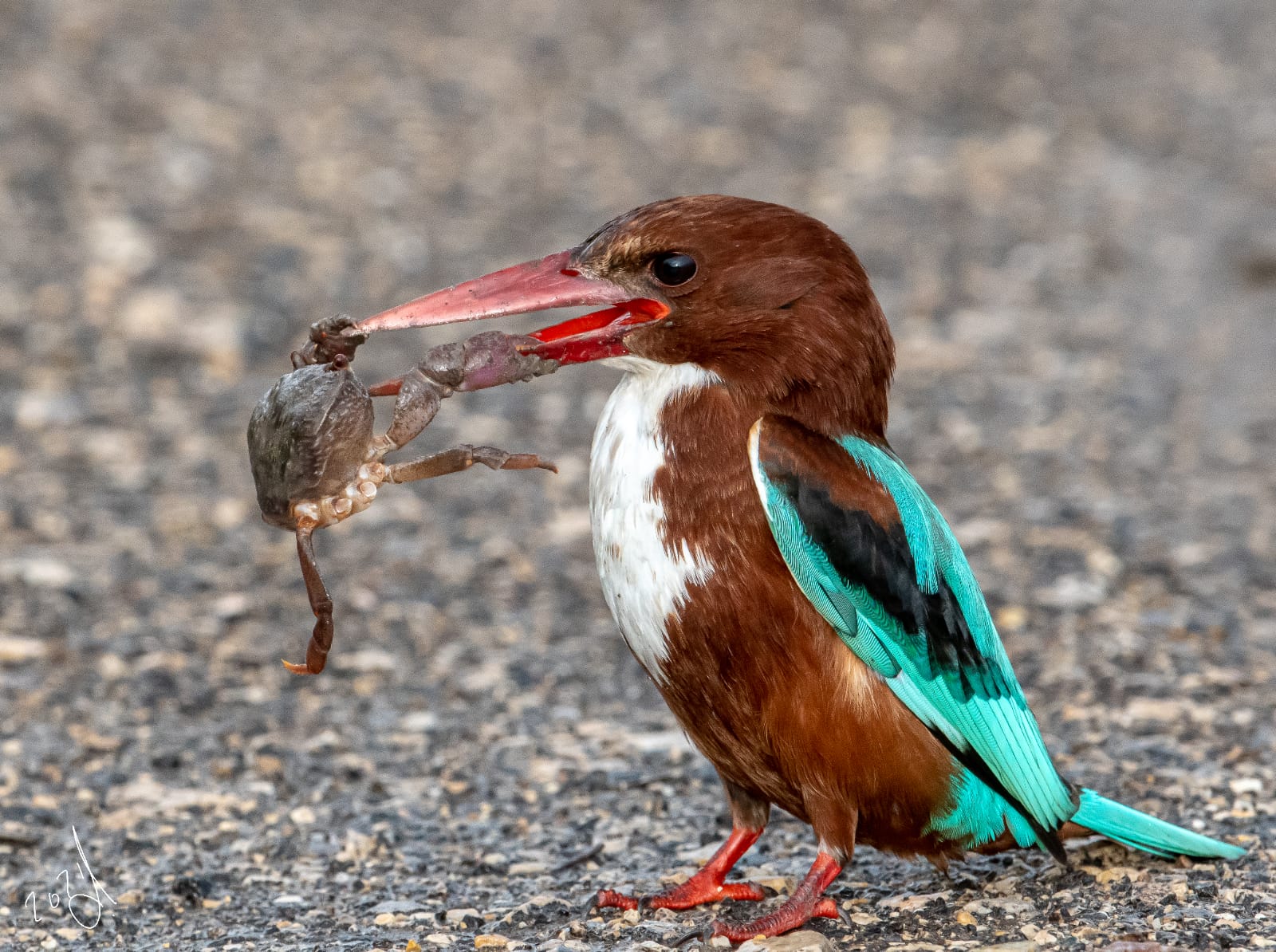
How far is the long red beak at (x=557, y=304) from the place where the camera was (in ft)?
10.1

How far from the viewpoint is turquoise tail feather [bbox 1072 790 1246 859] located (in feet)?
11.0

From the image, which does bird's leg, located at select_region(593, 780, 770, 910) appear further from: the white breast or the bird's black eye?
the bird's black eye

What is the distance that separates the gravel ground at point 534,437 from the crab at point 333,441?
87 centimetres

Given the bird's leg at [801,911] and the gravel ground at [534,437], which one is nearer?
the bird's leg at [801,911]

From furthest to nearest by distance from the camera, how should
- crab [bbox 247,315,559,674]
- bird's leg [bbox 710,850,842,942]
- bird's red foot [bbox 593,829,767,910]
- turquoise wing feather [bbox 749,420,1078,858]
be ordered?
bird's red foot [bbox 593,829,767,910] → bird's leg [bbox 710,850,842,942] → turquoise wing feather [bbox 749,420,1078,858] → crab [bbox 247,315,559,674]

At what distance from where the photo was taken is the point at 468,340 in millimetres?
3148

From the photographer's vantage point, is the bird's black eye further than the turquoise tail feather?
No

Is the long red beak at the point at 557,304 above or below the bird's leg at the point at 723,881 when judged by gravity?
above

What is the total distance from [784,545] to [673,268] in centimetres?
58

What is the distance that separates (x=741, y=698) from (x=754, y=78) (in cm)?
775
